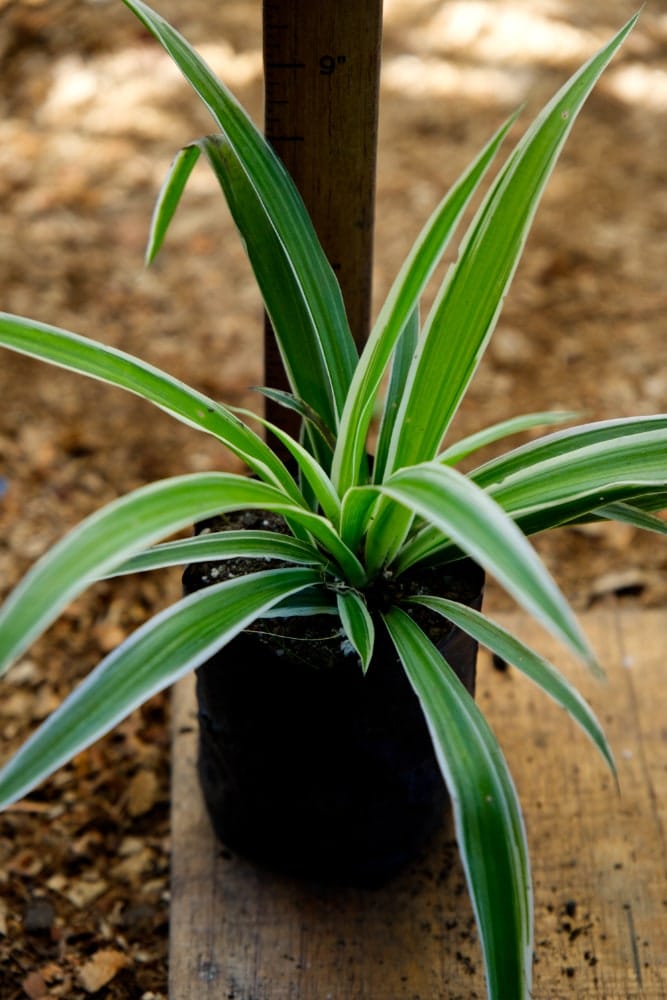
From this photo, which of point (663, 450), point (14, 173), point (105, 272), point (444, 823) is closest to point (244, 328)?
point (105, 272)

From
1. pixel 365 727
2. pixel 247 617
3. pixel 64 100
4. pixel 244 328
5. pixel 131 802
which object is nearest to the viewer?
pixel 247 617

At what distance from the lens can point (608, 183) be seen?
2.62 meters

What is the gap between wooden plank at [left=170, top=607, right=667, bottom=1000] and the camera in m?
1.19

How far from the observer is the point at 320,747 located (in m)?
1.11

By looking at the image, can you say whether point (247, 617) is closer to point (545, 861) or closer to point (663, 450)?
point (663, 450)

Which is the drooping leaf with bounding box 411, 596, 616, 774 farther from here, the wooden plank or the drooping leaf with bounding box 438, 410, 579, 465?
the wooden plank

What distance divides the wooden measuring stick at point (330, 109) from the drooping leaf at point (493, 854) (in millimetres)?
620

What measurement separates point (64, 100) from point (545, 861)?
2.31 metres

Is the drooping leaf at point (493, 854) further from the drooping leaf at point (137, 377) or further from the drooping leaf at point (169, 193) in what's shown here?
the drooping leaf at point (169, 193)

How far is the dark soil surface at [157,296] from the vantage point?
57.1 inches

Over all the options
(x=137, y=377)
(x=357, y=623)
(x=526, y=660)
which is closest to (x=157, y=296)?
(x=137, y=377)

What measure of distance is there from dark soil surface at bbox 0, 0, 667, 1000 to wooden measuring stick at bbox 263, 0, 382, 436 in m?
0.79

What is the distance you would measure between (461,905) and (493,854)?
439mm

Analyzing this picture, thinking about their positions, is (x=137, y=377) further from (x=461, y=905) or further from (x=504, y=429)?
(x=461, y=905)
